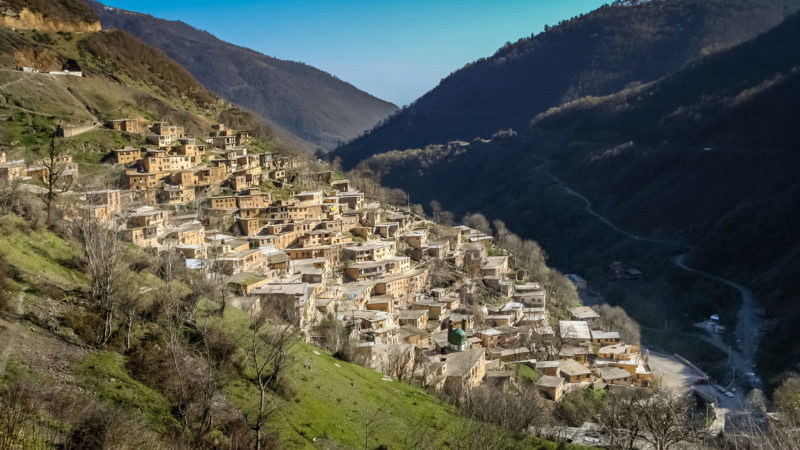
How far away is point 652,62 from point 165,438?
490 ft

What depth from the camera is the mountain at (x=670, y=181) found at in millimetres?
51188

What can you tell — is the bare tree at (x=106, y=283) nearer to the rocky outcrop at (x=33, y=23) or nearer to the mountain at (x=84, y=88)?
the mountain at (x=84, y=88)

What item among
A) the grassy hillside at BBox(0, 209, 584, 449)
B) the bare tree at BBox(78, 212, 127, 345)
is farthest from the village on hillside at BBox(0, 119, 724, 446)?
the bare tree at BBox(78, 212, 127, 345)

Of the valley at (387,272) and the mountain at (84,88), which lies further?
the mountain at (84,88)

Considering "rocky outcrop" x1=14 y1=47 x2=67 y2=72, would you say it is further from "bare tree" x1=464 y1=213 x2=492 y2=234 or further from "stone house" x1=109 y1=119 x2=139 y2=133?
"bare tree" x1=464 y1=213 x2=492 y2=234

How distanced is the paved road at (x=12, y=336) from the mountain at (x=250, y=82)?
14708 cm

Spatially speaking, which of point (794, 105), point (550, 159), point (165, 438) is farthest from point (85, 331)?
point (550, 159)

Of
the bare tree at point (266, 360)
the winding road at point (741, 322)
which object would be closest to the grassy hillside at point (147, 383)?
the bare tree at point (266, 360)

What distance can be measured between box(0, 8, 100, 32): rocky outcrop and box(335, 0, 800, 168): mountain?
Answer: 70.0m

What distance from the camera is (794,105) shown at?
74.1 metres

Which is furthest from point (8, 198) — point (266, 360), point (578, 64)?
point (578, 64)

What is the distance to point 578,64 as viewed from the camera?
15262cm

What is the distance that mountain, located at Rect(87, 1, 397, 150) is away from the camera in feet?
555

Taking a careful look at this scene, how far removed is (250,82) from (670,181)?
132101mm
